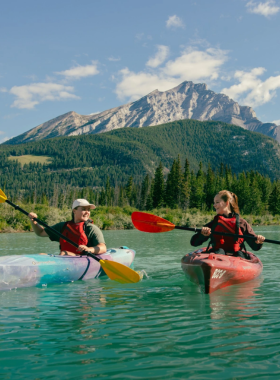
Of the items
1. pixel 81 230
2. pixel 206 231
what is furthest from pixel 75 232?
pixel 206 231

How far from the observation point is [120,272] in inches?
290

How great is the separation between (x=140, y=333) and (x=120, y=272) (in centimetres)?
311

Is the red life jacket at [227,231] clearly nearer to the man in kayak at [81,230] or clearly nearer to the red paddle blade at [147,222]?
the red paddle blade at [147,222]

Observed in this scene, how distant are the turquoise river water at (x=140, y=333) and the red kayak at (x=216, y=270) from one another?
0.18m

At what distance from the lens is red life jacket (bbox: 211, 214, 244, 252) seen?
7098mm

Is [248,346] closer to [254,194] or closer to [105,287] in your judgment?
[105,287]

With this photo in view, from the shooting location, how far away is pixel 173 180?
73938 millimetres

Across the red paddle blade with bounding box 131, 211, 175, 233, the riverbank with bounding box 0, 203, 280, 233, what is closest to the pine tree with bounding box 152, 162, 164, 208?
the riverbank with bounding box 0, 203, 280, 233

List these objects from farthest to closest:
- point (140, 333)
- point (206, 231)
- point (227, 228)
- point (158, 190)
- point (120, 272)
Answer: point (158, 190)
point (120, 272)
point (227, 228)
point (206, 231)
point (140, 333)

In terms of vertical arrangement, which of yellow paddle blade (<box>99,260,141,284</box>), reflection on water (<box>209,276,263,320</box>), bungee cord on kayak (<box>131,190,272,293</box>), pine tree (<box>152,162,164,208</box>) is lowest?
reflection on water (<box>209,276,263,320</box>)

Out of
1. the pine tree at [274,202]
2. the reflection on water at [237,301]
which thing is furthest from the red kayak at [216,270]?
the pine tree at [274,202]

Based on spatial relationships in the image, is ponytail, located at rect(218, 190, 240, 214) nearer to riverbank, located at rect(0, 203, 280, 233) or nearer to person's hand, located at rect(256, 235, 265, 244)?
person's hand, located at rect(256, 235, 265, 244)

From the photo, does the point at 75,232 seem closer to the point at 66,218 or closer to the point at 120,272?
the point at 120,272

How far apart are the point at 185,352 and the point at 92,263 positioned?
188 inches
